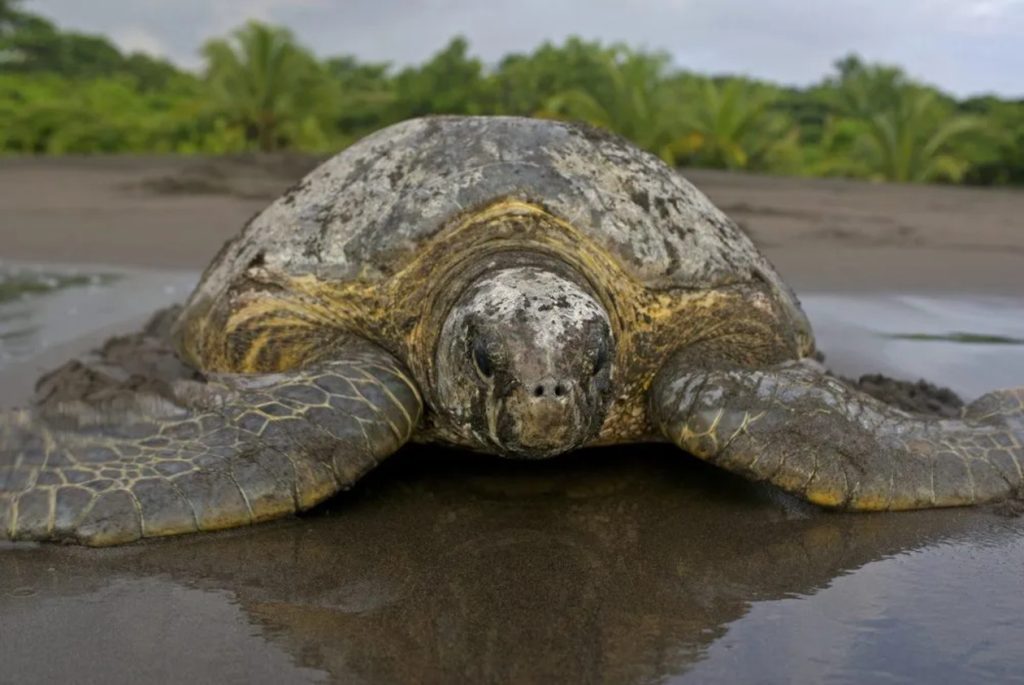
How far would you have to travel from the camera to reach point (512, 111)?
67.4 ft

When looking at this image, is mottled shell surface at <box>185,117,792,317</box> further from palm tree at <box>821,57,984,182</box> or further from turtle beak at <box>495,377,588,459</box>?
palm tree at <box>821,57,984,182</box>

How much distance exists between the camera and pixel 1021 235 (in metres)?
9.37

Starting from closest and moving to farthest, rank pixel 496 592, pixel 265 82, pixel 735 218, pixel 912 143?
pixel 496 592 → pixel 735 218 → pixel 265 82 → pixel 912 143

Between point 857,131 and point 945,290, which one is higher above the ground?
point 857,131

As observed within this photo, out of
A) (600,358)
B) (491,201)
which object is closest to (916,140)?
(491,201)

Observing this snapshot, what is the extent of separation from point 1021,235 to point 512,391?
8737 mm

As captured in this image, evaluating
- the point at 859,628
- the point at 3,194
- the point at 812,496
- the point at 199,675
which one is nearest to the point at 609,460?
the point at 812,496

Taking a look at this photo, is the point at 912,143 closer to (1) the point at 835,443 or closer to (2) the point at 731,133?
(2) the point at 731,133

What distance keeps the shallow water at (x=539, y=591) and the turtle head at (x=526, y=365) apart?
23 centimetres

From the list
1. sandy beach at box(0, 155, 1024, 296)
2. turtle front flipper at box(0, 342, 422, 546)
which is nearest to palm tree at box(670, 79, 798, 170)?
sandy beach at box(0, 155, 1024, 296)

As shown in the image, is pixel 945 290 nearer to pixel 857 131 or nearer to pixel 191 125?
pixel 191 125

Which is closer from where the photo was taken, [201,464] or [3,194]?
[201,464]

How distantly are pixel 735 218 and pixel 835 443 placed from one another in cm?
827

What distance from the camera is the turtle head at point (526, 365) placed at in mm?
2234
